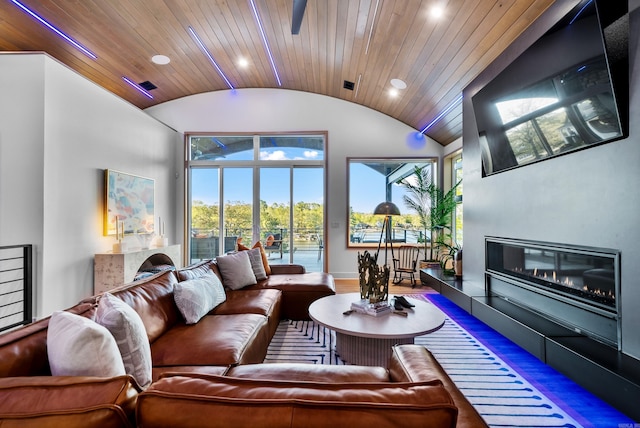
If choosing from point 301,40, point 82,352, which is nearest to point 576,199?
point 82,352

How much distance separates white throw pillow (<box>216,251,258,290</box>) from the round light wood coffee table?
1.08 meters

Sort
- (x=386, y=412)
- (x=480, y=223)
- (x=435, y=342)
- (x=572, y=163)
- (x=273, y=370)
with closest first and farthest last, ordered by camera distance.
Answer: (x=386, y=412) → (x=273, y=370) → (x=572, y=163) → (x=435, y=342) → (x=480, y=223)

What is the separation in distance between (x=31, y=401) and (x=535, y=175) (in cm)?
323

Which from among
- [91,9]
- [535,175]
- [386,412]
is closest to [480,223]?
[535,175]

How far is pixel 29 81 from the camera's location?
303 cm

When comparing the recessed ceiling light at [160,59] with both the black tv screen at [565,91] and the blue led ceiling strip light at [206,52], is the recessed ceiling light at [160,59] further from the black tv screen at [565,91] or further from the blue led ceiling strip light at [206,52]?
the black tv screen at [565,91]

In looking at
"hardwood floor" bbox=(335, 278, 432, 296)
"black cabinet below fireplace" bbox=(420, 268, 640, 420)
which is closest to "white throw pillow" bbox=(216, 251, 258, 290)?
"hardwood floor" bbox=(335, 278, 432, 296)

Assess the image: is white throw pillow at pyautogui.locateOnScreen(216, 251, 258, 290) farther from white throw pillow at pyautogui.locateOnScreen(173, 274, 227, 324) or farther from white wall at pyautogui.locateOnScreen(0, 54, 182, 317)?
white wall at pyautogui.locateOnScreen(0, 54, 182, 317)

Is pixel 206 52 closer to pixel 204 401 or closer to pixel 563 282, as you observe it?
pixel 204 401

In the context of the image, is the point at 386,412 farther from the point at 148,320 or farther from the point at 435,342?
the point at 435,342

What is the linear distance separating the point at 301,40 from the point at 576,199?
3.52m

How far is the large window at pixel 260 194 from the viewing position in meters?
5.82

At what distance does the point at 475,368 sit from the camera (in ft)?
7.50

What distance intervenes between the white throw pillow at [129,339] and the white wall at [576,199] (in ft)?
8.61
